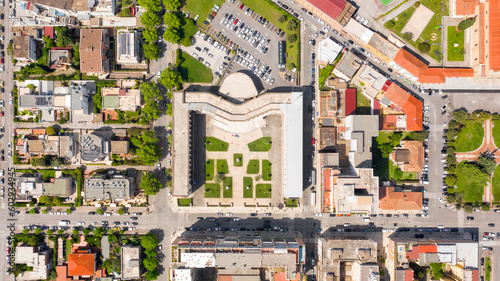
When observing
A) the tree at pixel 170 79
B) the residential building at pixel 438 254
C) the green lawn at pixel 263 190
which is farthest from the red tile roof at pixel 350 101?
Result: the tree at pixel 170 79

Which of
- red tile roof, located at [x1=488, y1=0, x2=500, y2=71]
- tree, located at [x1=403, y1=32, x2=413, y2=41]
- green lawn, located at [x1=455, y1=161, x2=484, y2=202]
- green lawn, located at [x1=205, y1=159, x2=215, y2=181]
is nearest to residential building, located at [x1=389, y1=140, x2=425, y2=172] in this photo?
green lawn, located at [x1=455, y1=161, x2=484, y2=202]

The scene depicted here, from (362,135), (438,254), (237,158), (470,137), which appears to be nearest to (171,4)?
(237,158)

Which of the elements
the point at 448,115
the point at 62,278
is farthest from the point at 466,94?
the point at 62,278

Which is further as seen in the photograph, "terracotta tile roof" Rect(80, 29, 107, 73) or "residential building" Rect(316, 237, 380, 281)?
"terracotta tile roof" Rect(80, 29, 107, 73)

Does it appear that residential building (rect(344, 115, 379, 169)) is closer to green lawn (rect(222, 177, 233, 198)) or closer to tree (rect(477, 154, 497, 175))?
tree (rect(477, 154, 497, 175))

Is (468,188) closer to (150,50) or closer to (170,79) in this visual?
(170,79)

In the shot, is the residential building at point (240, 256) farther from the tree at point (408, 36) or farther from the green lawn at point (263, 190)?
the tree at point (408, 36)

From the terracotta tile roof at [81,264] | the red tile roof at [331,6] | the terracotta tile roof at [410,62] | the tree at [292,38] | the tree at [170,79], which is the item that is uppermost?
the red tile roof at [331,6]
